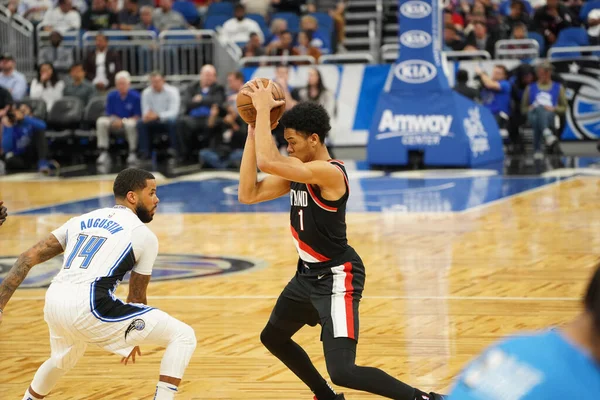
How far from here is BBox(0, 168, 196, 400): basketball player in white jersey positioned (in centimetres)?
484

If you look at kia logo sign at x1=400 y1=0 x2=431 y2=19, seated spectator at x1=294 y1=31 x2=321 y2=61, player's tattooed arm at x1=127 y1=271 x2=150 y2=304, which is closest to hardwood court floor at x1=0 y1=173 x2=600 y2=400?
player's tattooed arm at x1=127 y1=271 x2=150 y2=304

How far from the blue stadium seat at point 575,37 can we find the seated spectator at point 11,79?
997cm

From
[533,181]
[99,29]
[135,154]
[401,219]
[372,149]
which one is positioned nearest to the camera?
[401,219]

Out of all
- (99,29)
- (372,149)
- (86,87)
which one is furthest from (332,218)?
(99,29)

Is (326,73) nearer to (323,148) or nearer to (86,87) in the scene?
(86,87)

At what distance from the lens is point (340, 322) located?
4.95m

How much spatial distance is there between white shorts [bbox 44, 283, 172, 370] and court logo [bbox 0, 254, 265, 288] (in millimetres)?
4424

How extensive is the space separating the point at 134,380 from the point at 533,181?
419 inches

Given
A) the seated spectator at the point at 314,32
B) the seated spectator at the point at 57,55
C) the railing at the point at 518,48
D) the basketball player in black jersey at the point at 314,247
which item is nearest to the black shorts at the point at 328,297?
the basketball player in black jersey at the point at 314,247

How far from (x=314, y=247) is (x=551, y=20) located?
16.6 meters

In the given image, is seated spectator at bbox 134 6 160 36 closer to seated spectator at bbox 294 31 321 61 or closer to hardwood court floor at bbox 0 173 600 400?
seated spectator at bbox 294 31 321 61

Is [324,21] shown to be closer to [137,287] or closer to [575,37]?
[575,37]

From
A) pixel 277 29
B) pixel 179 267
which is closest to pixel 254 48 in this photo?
pixel 277 29

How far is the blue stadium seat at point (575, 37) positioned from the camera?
20094mm
